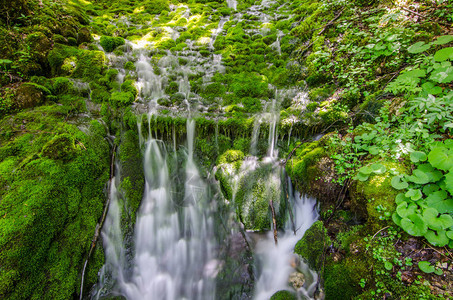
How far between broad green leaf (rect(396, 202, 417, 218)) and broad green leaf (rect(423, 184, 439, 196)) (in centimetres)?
17

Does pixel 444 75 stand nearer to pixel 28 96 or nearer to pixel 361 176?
pixel 361 176

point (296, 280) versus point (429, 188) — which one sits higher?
point (429, 188)

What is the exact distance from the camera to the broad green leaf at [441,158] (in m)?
1.83

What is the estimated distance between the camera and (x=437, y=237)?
1831mm

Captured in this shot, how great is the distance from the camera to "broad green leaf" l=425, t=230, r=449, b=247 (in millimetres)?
1789

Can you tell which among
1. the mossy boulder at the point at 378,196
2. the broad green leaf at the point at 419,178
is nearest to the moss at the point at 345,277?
the mossy boulder at the point at 378,196

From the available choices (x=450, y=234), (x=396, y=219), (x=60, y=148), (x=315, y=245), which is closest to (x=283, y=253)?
(x=315, y=245)

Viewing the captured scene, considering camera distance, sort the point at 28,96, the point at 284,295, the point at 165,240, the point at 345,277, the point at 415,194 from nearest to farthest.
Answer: the point at 415,194, the point at 345,277, the point at 284,295, the point at 165,240, the point at 28,96

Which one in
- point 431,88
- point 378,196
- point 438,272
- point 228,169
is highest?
point 431,88

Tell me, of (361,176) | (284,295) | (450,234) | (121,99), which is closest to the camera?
(450,234)

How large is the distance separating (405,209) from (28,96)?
278 inches

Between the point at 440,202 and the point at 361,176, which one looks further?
the point at 361,176

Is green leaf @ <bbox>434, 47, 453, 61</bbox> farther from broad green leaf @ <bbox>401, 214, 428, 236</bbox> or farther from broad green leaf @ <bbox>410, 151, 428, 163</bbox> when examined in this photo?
broad green leaf @ <bbox>401, 214, 428, 236</bbox>

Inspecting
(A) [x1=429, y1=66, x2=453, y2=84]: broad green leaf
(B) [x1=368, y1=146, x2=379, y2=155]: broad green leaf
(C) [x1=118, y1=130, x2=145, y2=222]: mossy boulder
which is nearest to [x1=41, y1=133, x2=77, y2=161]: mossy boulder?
(C) [x1=118, y1=130, x2=145, y2=222]: mossy boulder
